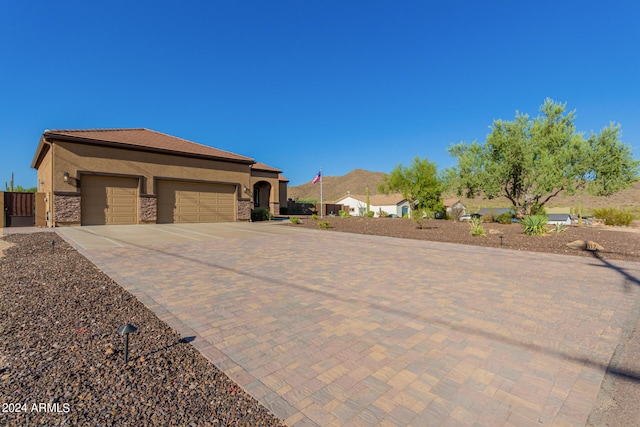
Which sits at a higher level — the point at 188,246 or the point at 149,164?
the point at 149,164

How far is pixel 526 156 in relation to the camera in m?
20.2

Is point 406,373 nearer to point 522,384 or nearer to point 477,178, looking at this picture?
point 522,384

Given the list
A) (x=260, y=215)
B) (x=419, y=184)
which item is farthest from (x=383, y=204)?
(x=260, y=215)

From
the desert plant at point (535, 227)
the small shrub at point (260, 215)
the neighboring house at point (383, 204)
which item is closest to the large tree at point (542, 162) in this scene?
the desert plant at point (535, 227)

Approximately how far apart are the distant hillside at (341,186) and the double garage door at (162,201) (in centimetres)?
5592

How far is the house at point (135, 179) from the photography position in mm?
14578

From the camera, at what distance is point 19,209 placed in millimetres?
15445

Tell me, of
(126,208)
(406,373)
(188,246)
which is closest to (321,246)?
(188,246)

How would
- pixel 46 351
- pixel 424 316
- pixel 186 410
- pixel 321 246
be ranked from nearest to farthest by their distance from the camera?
pixel 186 410 → pixel 46 351 → pixel 424 316 → pixel 321 246

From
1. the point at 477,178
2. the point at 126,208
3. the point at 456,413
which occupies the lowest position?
the point at 456,413

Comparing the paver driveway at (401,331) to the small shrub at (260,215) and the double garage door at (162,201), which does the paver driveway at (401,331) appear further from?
the small shrub at (260,215)

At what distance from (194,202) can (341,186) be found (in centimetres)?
7343

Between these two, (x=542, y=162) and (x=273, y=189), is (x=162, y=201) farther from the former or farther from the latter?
(x=542, y=162)

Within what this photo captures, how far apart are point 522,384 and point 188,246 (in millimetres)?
9130
